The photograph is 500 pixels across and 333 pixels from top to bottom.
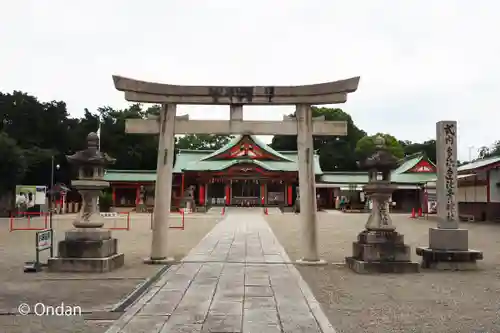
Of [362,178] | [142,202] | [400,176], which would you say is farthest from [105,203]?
[400,176]

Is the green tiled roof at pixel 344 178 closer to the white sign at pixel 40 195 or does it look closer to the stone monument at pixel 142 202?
the stone monument at pixel 142 202

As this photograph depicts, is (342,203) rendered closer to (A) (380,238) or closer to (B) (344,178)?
(B) (344,178)

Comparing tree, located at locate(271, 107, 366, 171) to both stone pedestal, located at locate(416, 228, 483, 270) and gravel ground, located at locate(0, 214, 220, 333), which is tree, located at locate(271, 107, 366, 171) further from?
gravel ground, located at locate(0, 214, 220, 333)

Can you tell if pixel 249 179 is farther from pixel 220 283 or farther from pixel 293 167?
pixel 220 283

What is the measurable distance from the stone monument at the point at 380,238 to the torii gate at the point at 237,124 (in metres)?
1.27

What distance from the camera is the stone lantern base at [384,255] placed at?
9695 millimetres

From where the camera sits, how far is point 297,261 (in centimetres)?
1122

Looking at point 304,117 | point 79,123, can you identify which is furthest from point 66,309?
point 79,123

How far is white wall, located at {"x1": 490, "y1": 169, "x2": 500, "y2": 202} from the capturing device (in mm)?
26734

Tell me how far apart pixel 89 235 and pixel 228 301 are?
4.30 meters

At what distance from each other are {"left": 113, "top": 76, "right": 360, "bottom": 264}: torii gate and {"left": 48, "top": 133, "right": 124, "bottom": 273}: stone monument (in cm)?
117

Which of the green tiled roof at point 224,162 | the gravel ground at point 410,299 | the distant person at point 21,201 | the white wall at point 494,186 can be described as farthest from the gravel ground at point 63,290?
the green tiled roof at point 224,162

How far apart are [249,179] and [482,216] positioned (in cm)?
1963

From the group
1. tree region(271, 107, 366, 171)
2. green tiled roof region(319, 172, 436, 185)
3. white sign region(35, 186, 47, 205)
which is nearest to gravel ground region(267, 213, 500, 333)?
white sign region(35, 186, 47, 205)
